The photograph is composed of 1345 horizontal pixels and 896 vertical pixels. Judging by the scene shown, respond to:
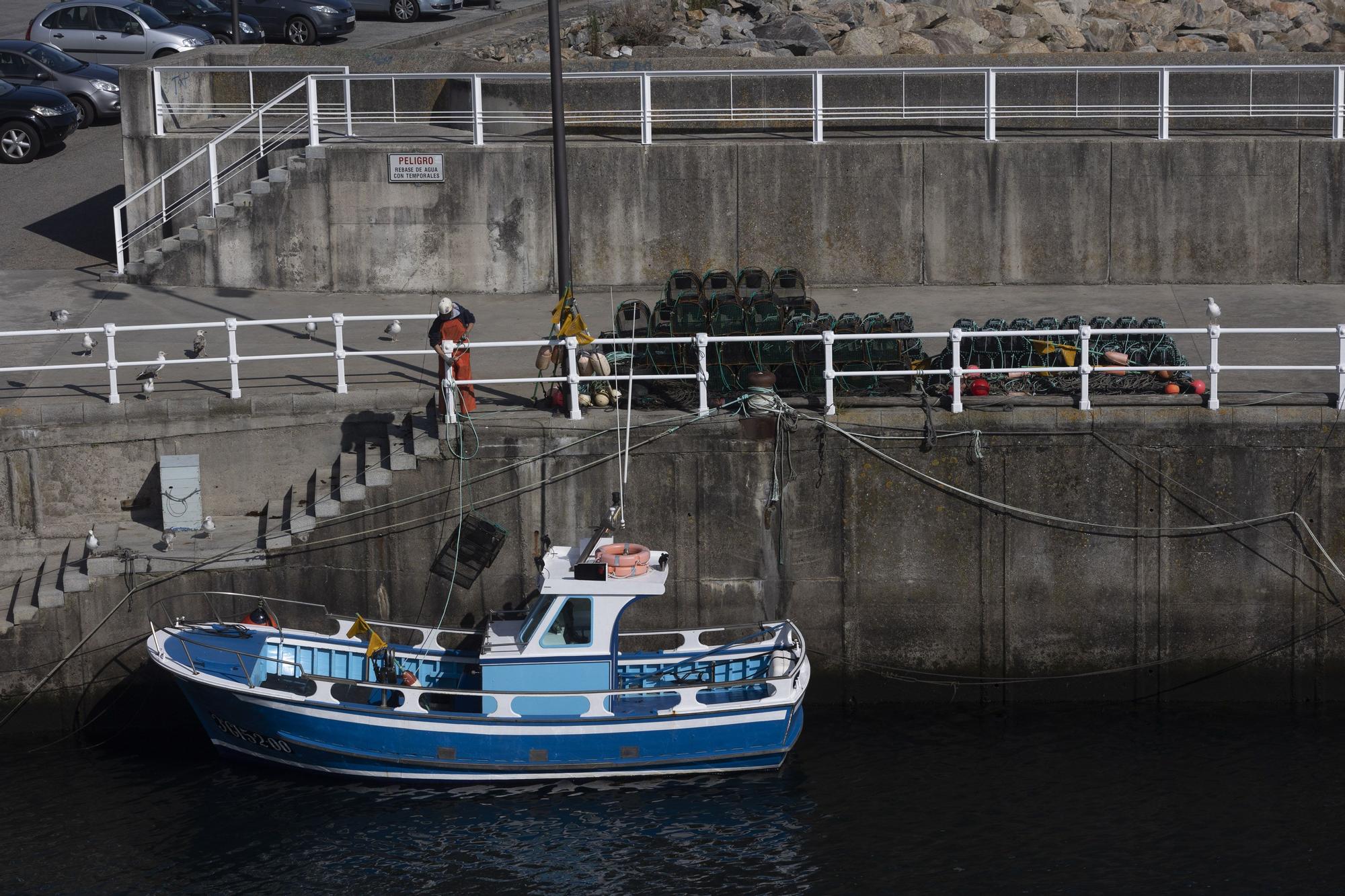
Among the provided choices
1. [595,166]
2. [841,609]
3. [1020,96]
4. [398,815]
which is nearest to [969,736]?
[841,609]

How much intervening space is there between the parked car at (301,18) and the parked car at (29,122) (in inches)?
280

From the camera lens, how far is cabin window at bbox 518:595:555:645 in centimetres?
1572

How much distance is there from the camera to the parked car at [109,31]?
32156 millimetres

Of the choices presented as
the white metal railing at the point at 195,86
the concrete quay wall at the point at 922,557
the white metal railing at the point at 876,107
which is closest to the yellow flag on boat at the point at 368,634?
the concrete quay wall at the point at 922,557

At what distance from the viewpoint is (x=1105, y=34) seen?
3484cm

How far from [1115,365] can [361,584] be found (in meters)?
7.82

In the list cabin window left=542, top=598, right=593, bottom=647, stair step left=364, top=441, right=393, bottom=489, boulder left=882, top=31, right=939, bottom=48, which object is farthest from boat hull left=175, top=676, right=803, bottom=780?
boulder left=882, top=31, right=939, bottom=48

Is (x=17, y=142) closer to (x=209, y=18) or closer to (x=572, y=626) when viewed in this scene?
(x=209, y=18)

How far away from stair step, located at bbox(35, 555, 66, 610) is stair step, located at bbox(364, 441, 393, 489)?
313 cm

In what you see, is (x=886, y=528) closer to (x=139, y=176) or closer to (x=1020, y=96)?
(x=1020, y=96)

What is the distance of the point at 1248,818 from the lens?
1466cm

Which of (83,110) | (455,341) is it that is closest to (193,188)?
(455,341)

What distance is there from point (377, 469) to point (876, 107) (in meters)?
10.2

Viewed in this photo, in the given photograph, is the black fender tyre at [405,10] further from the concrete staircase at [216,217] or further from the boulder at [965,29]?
the concrete staircase at [216,217]
